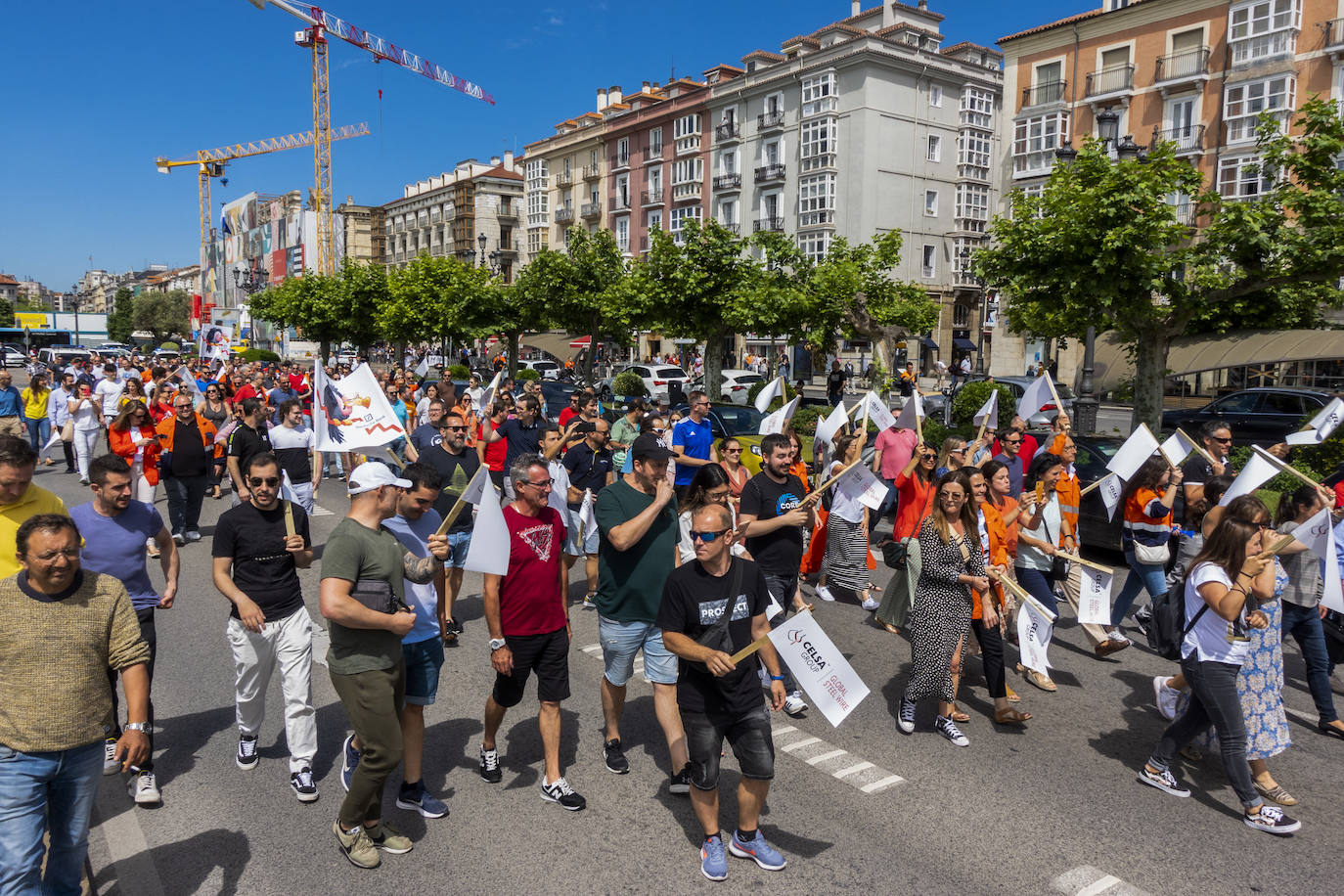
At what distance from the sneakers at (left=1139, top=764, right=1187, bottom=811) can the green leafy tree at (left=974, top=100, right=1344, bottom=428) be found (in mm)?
10808

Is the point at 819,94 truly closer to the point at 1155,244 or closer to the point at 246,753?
the point at 1155,244

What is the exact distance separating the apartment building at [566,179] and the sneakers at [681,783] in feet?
213

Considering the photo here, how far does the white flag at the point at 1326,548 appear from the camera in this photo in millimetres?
5820

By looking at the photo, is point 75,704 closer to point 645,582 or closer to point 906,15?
point 645,582

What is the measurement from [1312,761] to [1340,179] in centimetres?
1103

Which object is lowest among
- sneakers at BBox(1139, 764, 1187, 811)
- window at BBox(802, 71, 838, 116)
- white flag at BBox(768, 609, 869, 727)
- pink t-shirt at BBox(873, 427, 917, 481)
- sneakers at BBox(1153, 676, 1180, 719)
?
sneakers at BBox(1139, 764, 1187, 811)

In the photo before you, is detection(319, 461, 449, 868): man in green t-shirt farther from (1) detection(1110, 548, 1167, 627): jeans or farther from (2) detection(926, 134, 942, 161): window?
(2) detection(926, 134, 942, 161): window

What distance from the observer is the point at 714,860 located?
4.23 m

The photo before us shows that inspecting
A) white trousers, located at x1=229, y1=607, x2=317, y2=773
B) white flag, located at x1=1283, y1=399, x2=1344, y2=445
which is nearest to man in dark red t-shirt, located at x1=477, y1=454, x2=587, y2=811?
white trousers, located at x1=229, y1=607, x2=317, y2=773

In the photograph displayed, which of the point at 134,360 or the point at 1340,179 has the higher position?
the point at 1340,179

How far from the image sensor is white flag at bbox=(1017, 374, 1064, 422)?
35.2ft

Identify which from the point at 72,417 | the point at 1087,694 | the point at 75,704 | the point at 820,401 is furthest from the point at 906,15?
the point at 75,704

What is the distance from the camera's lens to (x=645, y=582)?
5137mm

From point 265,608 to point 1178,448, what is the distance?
24.8 feet
